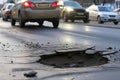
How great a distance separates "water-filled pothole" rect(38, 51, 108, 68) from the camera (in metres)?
8.48

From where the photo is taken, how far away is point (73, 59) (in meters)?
9.10

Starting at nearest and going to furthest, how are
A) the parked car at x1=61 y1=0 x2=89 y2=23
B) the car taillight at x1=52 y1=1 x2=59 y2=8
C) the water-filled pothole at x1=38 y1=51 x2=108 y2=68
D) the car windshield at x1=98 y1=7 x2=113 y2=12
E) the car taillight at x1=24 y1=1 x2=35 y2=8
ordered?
1. the water-filled pothole at x1=38 y1=51 x2=108 y2=68
2. the car taillight at x1=24 y1=1 x2=35 y2=8
3. the car taillight at x1=52 y1=1 x2=59 y2=8
4. the parked car at x1=61 y1=0 x2=89 y2=23
5. the car windshield at x1=98 y1=7 x2=113 y2=12

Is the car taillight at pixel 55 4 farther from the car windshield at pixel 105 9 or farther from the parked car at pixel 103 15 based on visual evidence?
the car windshield at pixel 105 9

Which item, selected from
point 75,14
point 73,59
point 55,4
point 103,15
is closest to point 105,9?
point 103,15

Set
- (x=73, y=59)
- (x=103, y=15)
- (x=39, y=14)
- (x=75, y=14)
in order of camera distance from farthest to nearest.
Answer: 1. (x=103, y=15)
2. (x=75, y=14)
3. (x=39, y=14)
4. (x=73, y=59)

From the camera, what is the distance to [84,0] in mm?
76312


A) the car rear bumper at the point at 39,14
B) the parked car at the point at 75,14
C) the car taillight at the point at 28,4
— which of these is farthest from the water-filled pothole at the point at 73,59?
the parked car at the point at 75,14

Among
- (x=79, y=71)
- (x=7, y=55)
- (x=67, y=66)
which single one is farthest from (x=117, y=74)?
(x=7, y=55)

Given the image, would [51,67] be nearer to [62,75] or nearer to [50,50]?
[62,75]

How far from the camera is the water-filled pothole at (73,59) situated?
334 inches

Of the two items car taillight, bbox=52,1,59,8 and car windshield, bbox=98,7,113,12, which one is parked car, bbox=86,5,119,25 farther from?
car taillight, bbox=52,1,59,8

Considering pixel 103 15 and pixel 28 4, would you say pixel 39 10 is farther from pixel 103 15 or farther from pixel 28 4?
pixel 103 15

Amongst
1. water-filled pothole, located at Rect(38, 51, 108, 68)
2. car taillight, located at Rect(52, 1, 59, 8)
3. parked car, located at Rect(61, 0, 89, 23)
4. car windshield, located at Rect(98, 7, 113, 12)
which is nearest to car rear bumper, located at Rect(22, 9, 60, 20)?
car taillight, located at Rect(52, 1, 59, 8)

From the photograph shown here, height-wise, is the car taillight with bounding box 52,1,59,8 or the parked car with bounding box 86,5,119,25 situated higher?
the car taillight with bounding box 52,1,59,8
